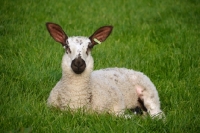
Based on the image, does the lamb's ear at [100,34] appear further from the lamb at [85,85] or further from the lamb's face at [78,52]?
the lamb's face at [78,52]

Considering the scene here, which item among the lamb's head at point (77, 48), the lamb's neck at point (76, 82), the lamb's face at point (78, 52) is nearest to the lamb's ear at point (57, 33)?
the lamb's head at point (77, 48)

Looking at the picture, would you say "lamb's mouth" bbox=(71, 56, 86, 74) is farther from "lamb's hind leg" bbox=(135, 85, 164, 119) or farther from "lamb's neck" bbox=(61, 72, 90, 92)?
"lamb's hind leg" bbox=(135, 85, 164, 119)

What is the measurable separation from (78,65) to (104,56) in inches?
94.6

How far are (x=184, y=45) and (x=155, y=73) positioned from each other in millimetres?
1497

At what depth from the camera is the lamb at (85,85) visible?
408 cm

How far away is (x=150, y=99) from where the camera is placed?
15.6ft

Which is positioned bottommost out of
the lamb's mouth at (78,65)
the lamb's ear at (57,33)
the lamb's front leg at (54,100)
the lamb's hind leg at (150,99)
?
the lamb's hind leg at (150,99)

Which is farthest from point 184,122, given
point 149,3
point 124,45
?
point 149,3

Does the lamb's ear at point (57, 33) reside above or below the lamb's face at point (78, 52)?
above

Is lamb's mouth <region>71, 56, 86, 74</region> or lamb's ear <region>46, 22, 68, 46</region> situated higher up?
lamb's ear <region>46, 22, 68, 46</region>

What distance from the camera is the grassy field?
3893 mm

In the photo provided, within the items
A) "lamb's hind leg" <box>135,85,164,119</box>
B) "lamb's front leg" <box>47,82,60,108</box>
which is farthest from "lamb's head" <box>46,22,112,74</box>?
"lamb's hind leg" <box>135,85,164,119</box>

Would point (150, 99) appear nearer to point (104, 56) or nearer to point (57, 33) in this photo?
point (57, 33)

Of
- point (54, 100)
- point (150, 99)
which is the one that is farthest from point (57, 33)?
point (150, 99)
